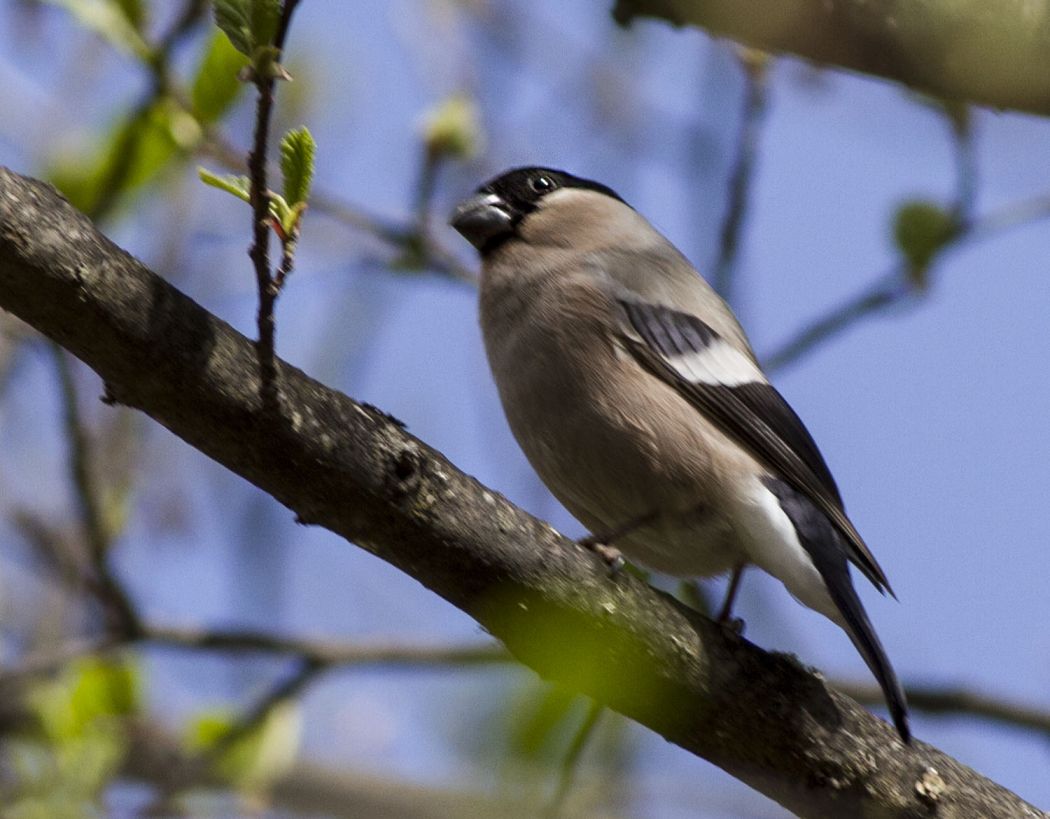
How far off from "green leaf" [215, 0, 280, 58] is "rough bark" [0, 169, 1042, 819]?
0.48 m

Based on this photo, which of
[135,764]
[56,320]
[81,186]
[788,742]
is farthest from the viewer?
[135,764]

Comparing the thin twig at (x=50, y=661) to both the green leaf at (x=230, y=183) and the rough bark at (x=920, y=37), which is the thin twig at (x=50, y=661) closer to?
the green leaf at (x=230, y=183)

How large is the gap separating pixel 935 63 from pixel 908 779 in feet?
5.63

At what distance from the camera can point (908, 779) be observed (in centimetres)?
309

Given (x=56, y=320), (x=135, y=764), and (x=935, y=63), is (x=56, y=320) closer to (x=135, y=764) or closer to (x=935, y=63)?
(x=935, y=63)

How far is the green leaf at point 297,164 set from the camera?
221 cm

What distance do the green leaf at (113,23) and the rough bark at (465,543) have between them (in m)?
1.74

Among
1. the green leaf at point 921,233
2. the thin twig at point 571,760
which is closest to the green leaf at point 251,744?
the thin twig at point 571,760

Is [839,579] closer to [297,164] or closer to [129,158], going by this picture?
[297,164]

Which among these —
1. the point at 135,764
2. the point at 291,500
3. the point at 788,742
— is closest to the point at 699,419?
the point at 788,742

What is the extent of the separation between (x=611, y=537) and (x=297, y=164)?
171 centimetres

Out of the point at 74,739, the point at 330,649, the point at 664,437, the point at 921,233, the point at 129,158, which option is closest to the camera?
the point at 664,437

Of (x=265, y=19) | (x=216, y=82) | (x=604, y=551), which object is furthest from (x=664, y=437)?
(x=265, y=19)

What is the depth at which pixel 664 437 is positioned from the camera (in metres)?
3.61
